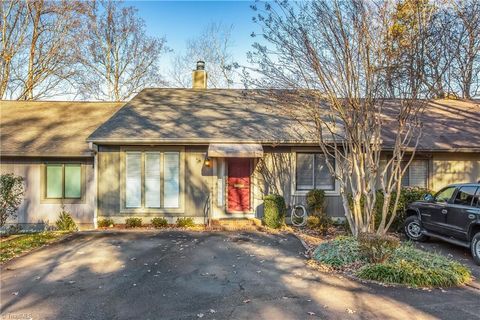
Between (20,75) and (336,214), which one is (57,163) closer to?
(336,214)

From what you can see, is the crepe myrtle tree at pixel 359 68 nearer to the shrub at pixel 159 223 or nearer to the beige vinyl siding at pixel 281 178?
the beige vinyl siding at pixel 281 178

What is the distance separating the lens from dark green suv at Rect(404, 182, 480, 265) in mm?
7289

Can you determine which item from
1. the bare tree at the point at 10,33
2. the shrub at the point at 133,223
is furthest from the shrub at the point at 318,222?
the bare tree at the point at 10,33

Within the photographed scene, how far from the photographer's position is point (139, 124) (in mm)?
12156

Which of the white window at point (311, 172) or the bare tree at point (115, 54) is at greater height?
the bare tree at point (115, 54)

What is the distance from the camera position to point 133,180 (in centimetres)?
1162

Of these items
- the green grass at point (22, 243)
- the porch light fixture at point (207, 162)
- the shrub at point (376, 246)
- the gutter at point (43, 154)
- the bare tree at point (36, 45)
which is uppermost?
the bare tree at point (36, 45)

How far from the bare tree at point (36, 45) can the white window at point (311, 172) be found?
21799 mm

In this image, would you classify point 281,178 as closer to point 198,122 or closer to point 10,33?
point 198,122

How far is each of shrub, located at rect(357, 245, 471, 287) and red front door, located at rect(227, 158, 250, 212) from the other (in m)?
5.94

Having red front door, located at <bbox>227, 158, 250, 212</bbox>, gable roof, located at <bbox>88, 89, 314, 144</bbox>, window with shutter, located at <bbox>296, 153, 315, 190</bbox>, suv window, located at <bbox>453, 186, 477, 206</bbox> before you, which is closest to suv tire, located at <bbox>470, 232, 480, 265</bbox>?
suv window, located at <bbox>453, 186, 477, 206</bbox>

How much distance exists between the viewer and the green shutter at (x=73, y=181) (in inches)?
463

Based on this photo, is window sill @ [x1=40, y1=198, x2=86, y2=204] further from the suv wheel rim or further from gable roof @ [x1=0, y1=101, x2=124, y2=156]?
the suv wheel rim

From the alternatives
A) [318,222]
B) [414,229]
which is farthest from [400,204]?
[318,222]
